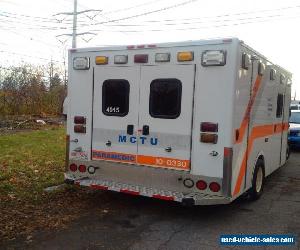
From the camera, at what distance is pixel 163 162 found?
635 centimetres

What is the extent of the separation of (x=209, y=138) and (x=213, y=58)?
1156 millimetres

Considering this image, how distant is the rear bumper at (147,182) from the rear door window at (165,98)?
0.88 metres

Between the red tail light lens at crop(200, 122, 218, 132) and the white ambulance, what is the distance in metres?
0.01

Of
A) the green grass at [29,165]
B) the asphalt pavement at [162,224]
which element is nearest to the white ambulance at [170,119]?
the asphalt pavement at [162,224]

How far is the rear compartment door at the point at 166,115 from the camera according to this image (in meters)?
6.18

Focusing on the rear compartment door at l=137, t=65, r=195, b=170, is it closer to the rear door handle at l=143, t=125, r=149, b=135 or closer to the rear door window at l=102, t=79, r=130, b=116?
the rear door handle at l=143, t=125, r=149, b=135

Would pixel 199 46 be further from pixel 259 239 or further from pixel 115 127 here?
pixel 259 239

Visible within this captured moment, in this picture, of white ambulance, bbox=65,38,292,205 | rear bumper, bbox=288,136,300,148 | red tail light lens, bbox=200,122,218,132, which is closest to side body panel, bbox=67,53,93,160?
white ambulance, bbox=65,38,292,205

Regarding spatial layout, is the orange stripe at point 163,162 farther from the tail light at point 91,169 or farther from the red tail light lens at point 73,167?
the red tail light lens at point 73,167

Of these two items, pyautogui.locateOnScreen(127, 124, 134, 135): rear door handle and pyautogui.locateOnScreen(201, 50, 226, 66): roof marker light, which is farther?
pyautogui.locateOnScreen(127, 124, 134, 135): rear door handle

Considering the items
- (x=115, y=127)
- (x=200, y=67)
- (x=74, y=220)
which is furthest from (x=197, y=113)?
(x=74, y=220)

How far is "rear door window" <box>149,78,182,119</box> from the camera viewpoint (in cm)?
627

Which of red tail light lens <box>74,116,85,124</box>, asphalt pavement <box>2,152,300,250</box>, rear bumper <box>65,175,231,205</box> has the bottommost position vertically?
asphalt pavement <box>2,152,300,250</box>

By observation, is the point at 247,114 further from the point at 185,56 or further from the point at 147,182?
the point at 147,182
